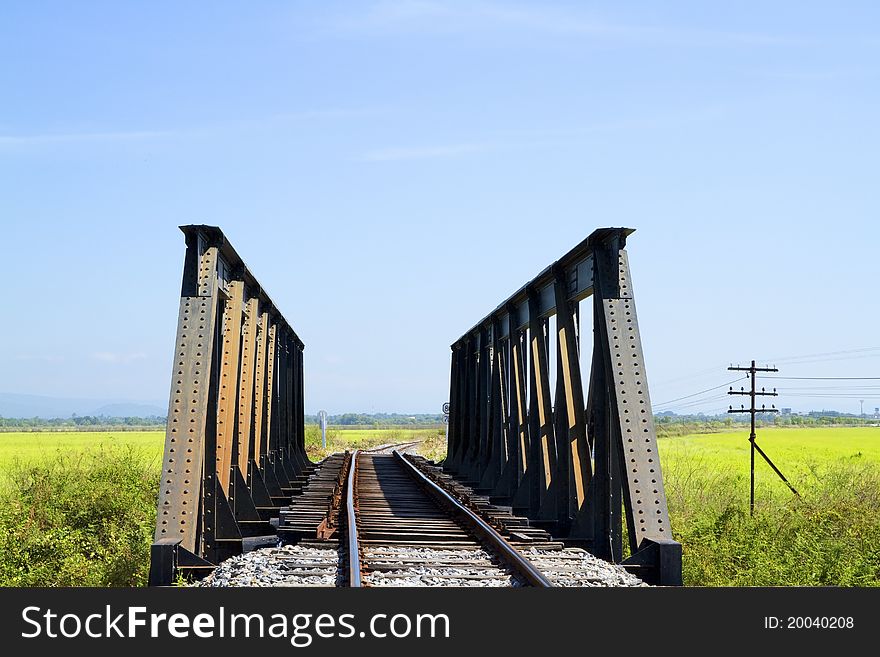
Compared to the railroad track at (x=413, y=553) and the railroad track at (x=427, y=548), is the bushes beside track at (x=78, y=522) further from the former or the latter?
the railroad track at (x=427, y=548)

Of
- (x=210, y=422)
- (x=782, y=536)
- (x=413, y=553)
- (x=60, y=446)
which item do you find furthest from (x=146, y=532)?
(x=60, y=446)

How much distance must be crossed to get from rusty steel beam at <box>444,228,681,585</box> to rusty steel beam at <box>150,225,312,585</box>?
3.73m

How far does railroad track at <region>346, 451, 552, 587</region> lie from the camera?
8.96m

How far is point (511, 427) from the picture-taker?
16109 millimetres

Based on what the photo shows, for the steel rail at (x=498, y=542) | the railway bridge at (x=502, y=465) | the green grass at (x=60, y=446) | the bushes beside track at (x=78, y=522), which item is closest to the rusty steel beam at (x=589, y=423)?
the railway bridge at (x=502, y=465)

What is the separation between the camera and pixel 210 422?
1072cm

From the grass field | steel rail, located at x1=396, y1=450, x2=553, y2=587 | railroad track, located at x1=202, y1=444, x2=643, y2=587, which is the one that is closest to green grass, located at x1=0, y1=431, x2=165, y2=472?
the grass field

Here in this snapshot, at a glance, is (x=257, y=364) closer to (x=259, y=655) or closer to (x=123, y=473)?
(x=123, y=473)

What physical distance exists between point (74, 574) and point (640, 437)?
6.60 metres

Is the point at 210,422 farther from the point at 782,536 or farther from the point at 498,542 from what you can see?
the point at 782,536

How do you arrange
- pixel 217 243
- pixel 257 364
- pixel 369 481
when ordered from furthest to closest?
pixel 369 481
pixel 257 364
pixel 217 243

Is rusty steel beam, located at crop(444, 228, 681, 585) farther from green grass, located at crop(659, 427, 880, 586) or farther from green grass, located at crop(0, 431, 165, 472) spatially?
green grass, located at crop(0, 431, 165, 472)

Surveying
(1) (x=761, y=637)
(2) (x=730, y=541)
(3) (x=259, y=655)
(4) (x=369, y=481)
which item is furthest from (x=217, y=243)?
(4) (x=369, y=481)

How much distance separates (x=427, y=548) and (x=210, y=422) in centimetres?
267
